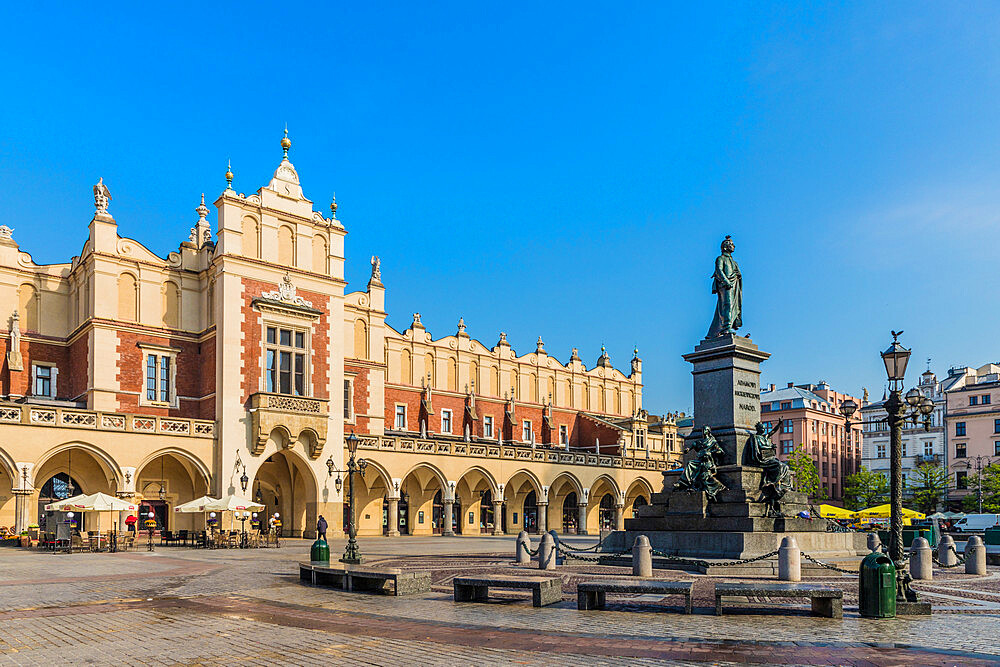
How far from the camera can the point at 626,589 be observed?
511 inches

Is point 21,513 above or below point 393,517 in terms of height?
above

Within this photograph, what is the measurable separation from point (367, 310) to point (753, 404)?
101 feet

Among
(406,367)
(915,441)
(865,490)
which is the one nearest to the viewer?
(406,367)

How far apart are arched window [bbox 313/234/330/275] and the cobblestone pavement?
2722cm

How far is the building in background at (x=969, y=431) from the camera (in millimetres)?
78438

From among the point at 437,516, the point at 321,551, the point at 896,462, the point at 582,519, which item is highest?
the point at 896,462

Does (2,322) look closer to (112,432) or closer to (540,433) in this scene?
(112,432)

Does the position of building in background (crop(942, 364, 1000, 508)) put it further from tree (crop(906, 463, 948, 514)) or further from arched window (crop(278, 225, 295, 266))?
arched window (crop(278, 225, 295, 266))

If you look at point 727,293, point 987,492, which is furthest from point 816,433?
point 727,293

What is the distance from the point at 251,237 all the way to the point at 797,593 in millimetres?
33900

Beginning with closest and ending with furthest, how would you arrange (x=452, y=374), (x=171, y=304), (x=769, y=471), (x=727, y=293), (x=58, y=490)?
(x=769, y=471) → (x=727, y=293) → (x=58, y=490) → (x=171, y=304) → (x=452, y=374)

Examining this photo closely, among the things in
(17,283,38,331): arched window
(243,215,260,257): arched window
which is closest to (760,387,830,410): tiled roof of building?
(243,215,260,257): arched window

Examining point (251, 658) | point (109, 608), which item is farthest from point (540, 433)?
point (251, 658)

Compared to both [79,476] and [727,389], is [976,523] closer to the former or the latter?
[727,389]
